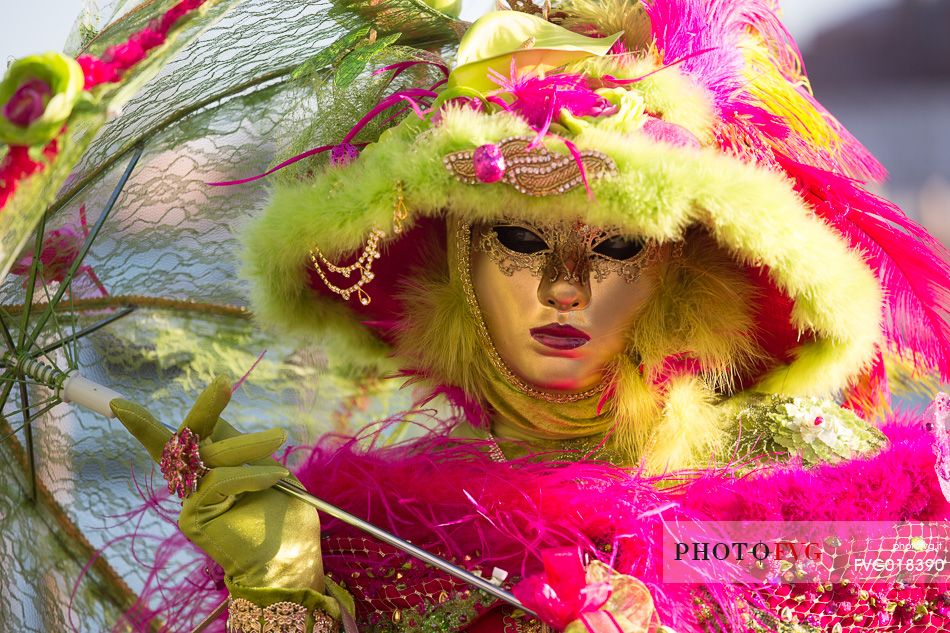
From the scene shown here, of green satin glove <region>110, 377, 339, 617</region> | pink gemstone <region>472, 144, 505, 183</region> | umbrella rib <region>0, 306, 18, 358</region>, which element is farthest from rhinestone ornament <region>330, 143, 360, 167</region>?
umbrella rib <region>0, 306, 18, 358</region>

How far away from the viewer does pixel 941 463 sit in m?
1.37

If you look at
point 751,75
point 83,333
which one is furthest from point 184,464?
point 751,75

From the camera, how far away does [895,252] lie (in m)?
→ 1.61

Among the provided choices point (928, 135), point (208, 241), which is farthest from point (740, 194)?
point (928, 135)

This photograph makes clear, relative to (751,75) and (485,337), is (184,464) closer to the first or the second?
(485,337)

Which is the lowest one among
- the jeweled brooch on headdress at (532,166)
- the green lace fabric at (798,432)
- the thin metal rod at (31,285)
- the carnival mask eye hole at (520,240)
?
the green lace fabric at (798,432)

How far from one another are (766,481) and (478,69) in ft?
2.29

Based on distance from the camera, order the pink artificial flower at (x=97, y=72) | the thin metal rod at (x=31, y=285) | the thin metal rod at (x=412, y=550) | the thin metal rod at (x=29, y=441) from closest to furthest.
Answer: the pink artificial flower at (x=97, y=72) → the thin metal rod at (x=412, y=550) → the thin metal rod at (x=31, y=285) → the thin metal rod at (x=29, y=441)

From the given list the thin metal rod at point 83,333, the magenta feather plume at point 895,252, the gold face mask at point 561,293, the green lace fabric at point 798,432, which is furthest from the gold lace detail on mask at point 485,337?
the thin metal rod at point 83,333

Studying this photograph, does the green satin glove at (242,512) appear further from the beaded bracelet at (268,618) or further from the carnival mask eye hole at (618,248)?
the carnival mask eye hole at (618,248)

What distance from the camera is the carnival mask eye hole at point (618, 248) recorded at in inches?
59.5

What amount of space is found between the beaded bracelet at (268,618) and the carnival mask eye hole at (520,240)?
58 cm

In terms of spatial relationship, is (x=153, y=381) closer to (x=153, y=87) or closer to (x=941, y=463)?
(x=153, y=87)

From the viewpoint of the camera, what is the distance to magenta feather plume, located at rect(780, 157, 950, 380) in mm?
1583
